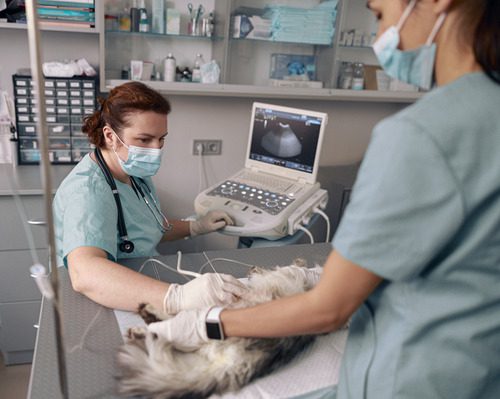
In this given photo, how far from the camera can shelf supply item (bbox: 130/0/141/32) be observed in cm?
234

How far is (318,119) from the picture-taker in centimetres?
205

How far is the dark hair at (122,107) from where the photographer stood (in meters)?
1.54

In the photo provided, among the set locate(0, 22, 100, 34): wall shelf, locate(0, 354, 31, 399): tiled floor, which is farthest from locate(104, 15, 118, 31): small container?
locate(0, 354, 31, 399): tiled floor

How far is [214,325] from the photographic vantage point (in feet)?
2.90

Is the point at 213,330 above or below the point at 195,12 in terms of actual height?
below

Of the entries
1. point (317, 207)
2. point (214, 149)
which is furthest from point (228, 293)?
point (214, 149)

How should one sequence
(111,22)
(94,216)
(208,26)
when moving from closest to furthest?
(94,216) < (111,22) < (208,26)

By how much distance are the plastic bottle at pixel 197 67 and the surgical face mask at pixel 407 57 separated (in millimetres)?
1746

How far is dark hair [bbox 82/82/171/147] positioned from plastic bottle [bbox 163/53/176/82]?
864mm

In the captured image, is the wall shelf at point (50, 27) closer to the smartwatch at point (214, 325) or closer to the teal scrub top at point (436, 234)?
the smartwatch at point (214, 325)

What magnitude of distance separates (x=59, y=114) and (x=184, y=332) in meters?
1.66

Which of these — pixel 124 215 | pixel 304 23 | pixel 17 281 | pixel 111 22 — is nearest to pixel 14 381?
pixel 17 281

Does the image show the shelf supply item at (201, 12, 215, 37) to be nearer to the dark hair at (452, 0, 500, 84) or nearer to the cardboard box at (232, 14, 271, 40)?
the cardboard box at (232, 14, 271, 40)

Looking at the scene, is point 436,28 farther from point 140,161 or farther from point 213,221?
point 213,221
